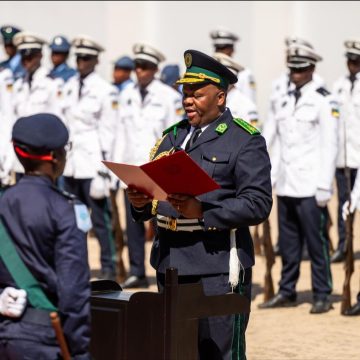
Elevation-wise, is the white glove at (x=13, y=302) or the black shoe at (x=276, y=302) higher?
the white glove at (x=13, y=302)

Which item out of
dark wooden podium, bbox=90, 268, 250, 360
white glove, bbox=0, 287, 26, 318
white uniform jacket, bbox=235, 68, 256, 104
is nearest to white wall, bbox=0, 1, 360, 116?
white uniform jacket, bbox=235, 68, 256, 104

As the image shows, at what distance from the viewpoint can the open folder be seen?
5832 millimetres

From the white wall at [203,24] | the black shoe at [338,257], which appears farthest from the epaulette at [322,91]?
the white wall at [203,24]

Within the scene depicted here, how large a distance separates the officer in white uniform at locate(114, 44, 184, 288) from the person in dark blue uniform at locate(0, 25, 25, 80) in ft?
5.20

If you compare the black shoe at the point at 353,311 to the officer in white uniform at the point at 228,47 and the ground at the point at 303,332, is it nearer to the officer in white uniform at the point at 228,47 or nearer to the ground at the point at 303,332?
the ground at the point at 303,332

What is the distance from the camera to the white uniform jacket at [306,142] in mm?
9867

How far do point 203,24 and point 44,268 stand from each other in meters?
14.9


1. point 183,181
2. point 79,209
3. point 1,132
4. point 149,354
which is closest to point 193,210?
point 183,181

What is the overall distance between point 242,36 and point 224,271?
13777 mm

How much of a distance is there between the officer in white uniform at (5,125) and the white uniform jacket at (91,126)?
2.10ft

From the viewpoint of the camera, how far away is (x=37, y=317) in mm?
5160

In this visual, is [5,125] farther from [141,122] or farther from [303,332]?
[303,332]

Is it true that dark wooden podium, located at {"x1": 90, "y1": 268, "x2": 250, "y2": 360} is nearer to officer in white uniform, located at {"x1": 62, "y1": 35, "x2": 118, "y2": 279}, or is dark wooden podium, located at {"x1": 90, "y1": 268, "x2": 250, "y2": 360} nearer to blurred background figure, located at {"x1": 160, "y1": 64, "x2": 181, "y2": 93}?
officer in white uniform, located at {"x1": 62, "y1": 35, "x2": 118, "y2": 279}

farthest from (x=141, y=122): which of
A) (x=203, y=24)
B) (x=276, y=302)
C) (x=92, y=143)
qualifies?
(x=203, y=24)
